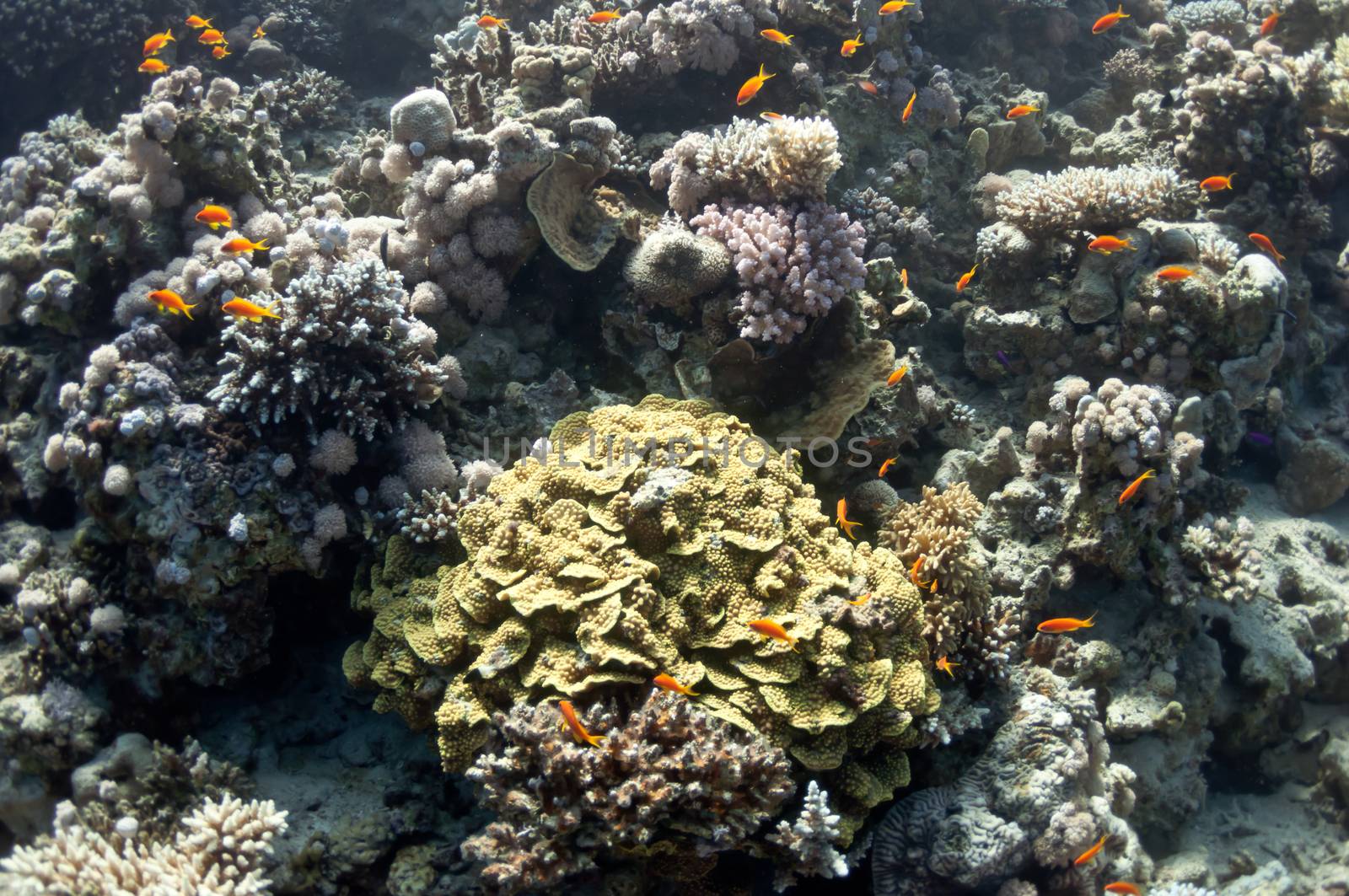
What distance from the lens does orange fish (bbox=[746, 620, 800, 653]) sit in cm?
371

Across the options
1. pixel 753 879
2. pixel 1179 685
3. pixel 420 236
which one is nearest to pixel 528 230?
pixel 420 236

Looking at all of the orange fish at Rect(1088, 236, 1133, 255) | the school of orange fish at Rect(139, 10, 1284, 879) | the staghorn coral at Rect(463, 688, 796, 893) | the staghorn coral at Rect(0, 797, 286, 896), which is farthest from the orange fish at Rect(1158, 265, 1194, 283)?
the staghorn coral at Rect(0, 797, 286, 896)

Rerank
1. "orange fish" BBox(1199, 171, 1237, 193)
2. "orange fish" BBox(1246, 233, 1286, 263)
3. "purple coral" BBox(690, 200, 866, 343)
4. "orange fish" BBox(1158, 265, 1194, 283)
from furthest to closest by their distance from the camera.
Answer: "orange fish" BBox(1199, 171, 1237, 193)
"orange fish" BBox(1246, 233, 1286, 263)
"orange fish" BBox(1158, 265, 1194, 283)
"purple coral" BBox(690, 200, 866, 343)

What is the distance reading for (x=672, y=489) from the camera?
420 centimetres

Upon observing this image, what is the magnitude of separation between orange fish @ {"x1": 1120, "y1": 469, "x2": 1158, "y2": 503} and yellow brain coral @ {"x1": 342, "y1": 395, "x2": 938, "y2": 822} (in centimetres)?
175

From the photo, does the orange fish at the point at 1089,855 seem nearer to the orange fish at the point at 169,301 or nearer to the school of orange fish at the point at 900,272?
the school of orange fish at the point at 900,272

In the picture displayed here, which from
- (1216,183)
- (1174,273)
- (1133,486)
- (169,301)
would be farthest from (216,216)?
(1216,183)

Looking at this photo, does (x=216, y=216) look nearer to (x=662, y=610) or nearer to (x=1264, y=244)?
(x=662, y=610)

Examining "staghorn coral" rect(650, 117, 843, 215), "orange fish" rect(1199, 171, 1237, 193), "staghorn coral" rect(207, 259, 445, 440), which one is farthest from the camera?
"orange fish" rect(1199, 171, 1237, 193)

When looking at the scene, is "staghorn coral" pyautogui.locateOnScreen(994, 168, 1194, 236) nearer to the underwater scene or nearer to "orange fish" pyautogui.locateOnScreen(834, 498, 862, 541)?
the underwater scene

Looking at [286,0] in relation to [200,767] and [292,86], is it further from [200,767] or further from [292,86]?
[200,767]

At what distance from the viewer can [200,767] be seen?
3.99 metres

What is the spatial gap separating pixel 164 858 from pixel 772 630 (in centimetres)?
311

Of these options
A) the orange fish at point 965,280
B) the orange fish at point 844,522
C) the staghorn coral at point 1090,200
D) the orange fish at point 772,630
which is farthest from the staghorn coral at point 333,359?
the staghorn coral at point 1090,200
